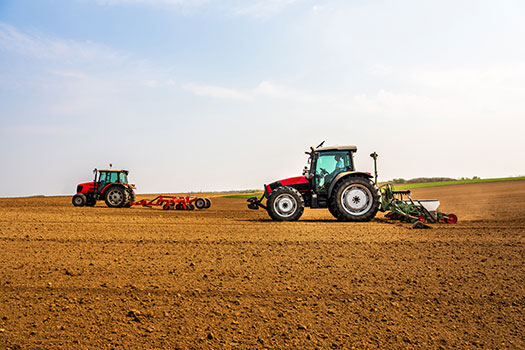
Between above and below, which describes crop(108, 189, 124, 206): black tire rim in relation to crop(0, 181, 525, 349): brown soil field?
above

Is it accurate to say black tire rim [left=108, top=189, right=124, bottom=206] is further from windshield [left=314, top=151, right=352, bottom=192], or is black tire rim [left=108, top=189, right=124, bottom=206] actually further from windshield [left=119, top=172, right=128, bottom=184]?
windshield [left=314, top=151, right=352, bottom=192]

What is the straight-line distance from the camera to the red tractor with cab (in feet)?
38.8

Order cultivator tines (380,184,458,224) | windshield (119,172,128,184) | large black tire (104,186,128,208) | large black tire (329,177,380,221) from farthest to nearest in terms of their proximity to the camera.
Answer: windshield (119,172,128,184) → large black tire (104,186,128,208) → cultivator tines (380,184,458,224) → large black tire (329,177,380,221)

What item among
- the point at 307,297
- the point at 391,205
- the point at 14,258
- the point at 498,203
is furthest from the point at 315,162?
the point at 498,203

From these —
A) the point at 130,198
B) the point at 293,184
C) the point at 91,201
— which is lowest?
the point at 91,201

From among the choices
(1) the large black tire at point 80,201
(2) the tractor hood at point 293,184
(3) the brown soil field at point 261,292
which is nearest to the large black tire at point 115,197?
(1) the large black tire at point 80,201

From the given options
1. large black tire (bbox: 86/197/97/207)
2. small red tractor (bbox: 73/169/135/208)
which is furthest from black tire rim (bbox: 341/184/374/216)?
large black tire (bbox: 86/197/97/207)

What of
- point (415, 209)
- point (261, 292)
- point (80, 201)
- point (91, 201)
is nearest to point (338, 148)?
point (415, 209)

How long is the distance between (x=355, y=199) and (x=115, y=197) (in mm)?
13202

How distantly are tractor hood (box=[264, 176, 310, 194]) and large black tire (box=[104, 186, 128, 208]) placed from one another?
32.1ft

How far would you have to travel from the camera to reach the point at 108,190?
19516 mm

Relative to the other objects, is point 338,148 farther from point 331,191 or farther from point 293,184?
point 293,184

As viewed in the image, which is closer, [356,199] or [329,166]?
[356,199]

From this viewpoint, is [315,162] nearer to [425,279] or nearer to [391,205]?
[391,205]
